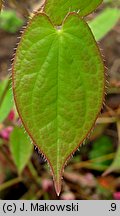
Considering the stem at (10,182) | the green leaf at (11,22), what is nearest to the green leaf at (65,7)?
the stem at (10,182)

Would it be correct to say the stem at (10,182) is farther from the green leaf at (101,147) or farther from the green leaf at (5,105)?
the green leaf at (5,105)

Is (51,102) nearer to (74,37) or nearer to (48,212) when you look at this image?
(74,37)

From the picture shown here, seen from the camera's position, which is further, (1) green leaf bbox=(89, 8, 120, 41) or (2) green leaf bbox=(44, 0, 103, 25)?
(1) green leaf bbox=(89, 8, 120, 41)

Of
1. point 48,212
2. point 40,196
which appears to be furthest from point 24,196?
point 48,212

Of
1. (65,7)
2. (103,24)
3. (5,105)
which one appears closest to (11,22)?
(103,24)

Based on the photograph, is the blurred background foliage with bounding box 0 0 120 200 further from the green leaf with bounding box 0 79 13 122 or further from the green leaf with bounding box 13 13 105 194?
the green leaf with bounding box 13 13 105 194

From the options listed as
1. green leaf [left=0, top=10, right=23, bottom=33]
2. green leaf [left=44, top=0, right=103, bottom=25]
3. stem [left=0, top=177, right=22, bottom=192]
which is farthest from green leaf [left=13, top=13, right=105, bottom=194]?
green leaf [left=0, top=10, right=23, bottom=33]
